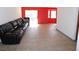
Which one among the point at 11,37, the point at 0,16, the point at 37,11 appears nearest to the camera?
the point at 11,37
